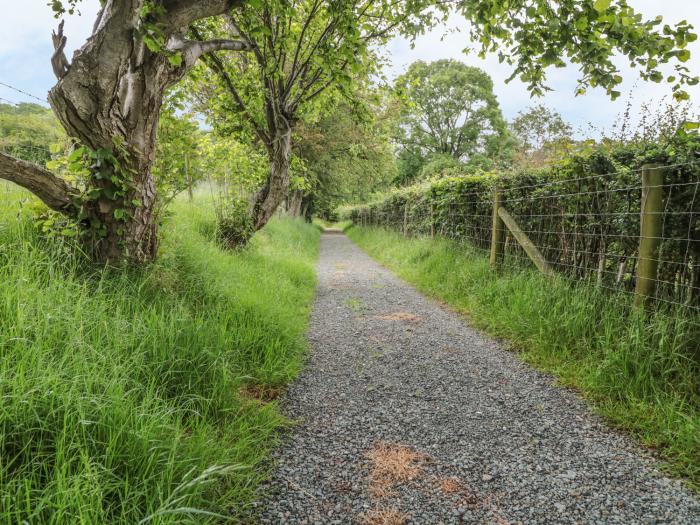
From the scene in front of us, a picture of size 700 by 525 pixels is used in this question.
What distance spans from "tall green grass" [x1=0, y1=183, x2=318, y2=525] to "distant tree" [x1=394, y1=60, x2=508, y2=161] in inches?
1399

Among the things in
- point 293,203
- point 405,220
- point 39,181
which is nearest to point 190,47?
point 39,181

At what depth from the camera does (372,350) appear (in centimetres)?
424

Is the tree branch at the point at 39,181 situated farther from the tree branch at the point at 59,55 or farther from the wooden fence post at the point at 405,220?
the wooden fence post at the point at 405,220

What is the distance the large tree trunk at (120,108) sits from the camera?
289cm

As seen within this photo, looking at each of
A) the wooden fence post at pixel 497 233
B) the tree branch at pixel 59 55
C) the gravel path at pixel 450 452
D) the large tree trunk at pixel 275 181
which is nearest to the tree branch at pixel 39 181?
the tree branch at pixel 59 55

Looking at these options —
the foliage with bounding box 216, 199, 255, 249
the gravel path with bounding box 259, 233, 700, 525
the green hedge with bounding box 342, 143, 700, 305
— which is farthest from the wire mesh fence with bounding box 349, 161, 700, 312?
the foliage with bounding box 216, 199, 255, 249

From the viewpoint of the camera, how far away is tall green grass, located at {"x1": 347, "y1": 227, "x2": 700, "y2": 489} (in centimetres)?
251

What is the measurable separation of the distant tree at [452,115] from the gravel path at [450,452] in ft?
116

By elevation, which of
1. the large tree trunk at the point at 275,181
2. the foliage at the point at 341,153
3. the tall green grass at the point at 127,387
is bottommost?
the tall green grass at the point at 127,387

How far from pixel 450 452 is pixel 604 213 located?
325 cm

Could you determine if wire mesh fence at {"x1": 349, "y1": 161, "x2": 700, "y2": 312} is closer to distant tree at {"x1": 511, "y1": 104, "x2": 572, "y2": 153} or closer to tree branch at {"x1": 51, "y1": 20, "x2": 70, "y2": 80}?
tree branch at {"x1": 51, "y1": 20, "x2": 70, "y2": 80}

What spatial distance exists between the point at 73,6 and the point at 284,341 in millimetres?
3406

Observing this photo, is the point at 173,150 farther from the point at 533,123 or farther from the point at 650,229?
the point at 533,123

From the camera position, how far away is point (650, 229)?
3426 mm
